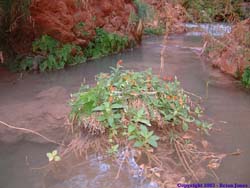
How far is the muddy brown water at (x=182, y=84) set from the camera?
251 cm

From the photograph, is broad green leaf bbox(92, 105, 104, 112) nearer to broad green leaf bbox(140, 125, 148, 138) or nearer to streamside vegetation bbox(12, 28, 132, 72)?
broad green leaf bbox(140, 125, 148, 138)

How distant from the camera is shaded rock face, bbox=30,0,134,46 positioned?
19.2ft

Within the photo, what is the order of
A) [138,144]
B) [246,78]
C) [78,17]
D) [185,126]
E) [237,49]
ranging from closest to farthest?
[138,144] → [185,126] → [246,78] → [237,49] → [78,17]

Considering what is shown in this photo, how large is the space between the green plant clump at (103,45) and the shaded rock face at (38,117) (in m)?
2.55

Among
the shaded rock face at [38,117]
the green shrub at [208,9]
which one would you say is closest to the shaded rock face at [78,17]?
the shaded rock face at [38,117]

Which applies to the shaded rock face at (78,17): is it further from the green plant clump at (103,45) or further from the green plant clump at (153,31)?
the green plant clump at (153,31)

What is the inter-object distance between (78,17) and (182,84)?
274 cm

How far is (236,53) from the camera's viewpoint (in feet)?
16.6

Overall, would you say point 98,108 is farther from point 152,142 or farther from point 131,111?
point 152,142

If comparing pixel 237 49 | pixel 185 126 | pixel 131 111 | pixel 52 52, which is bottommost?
pixel 185 126

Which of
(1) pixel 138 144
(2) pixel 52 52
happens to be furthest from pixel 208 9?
(2) pixel 52 52

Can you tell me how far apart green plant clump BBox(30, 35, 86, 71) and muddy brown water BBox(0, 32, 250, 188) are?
0.25m

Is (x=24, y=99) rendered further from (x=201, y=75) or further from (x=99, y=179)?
(x=201, y=75)

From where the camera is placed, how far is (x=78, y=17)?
6445mm
